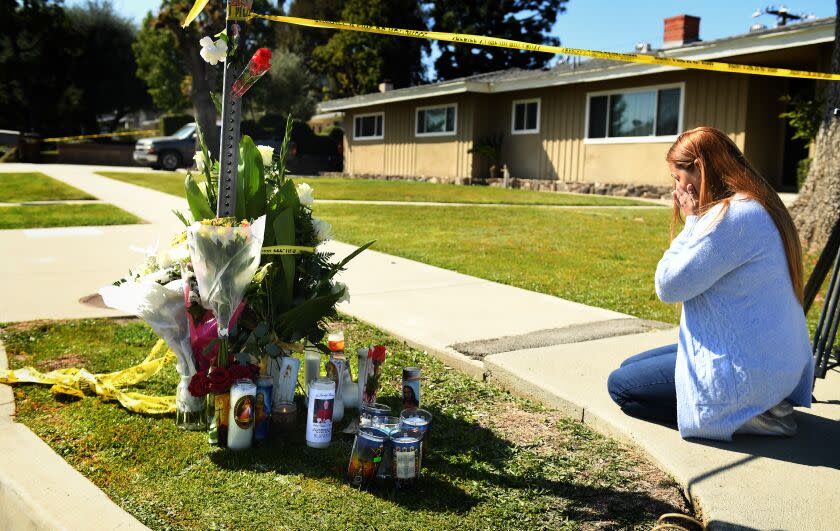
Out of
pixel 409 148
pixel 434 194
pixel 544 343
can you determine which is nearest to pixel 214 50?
pixel 544 343

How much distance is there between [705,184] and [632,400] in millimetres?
1091

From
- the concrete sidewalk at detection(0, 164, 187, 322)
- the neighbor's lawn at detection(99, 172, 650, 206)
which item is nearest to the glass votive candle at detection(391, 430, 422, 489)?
the concrete sidewalk at detection(0, 164, 187, 322)

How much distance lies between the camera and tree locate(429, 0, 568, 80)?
160 feet

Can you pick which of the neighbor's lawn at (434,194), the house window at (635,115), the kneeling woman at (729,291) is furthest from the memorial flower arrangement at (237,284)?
the house window at (635,115)

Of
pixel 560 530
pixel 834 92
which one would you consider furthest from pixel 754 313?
pixel 834 92

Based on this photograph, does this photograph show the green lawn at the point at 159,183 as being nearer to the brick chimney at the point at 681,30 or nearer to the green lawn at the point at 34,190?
the green lawn at the point at 34,190

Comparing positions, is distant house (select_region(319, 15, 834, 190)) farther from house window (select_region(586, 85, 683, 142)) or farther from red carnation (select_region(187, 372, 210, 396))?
red carnation (select_region(187, 372, 210, 396))

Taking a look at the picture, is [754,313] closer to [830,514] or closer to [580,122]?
[830,514]

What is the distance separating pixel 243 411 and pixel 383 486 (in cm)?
Answer: 73

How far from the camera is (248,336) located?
367cm

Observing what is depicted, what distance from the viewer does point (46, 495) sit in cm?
296

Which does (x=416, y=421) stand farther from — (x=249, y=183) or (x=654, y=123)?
(x=654, y=123)

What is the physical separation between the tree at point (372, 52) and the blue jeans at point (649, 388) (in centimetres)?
4291

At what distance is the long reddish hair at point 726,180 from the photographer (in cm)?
328
